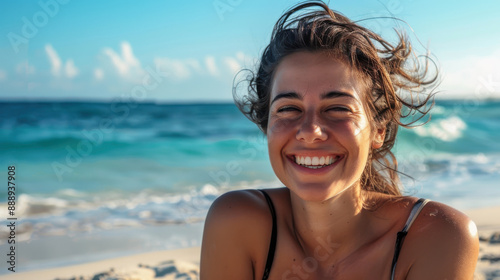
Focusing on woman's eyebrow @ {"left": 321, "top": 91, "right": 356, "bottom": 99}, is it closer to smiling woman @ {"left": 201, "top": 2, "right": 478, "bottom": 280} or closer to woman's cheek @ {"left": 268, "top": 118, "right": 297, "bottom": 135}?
smiling woman @ {"left": 201, "top": 2, "right": 478, "bottom": 280}

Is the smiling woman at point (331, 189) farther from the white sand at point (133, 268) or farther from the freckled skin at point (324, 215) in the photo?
the white sand at point (133, 268)

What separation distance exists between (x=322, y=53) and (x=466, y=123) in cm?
A: 2062

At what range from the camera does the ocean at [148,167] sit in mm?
6340

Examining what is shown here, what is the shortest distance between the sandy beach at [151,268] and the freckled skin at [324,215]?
2.10 metres

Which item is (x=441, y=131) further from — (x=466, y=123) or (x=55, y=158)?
(x=55, y=158)

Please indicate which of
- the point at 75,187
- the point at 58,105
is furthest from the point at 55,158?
the point at 58,105

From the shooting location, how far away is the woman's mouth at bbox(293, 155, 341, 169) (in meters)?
2.29

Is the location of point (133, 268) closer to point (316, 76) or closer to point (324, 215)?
point (324, 215)

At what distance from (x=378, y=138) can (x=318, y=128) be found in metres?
0.51

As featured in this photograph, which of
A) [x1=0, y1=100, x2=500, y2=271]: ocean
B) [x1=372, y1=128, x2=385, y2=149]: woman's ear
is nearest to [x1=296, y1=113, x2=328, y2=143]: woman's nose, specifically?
[x1=372, y1=128, x2=385, y2=149]: woman's ear

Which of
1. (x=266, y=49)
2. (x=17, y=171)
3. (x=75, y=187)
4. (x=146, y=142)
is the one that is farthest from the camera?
(x=146, y=142)

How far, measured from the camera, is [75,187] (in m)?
9.71

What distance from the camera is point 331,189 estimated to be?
2.33 metres

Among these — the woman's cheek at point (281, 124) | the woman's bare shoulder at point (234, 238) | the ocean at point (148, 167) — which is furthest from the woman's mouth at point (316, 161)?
the ocean at point (148, 167)
